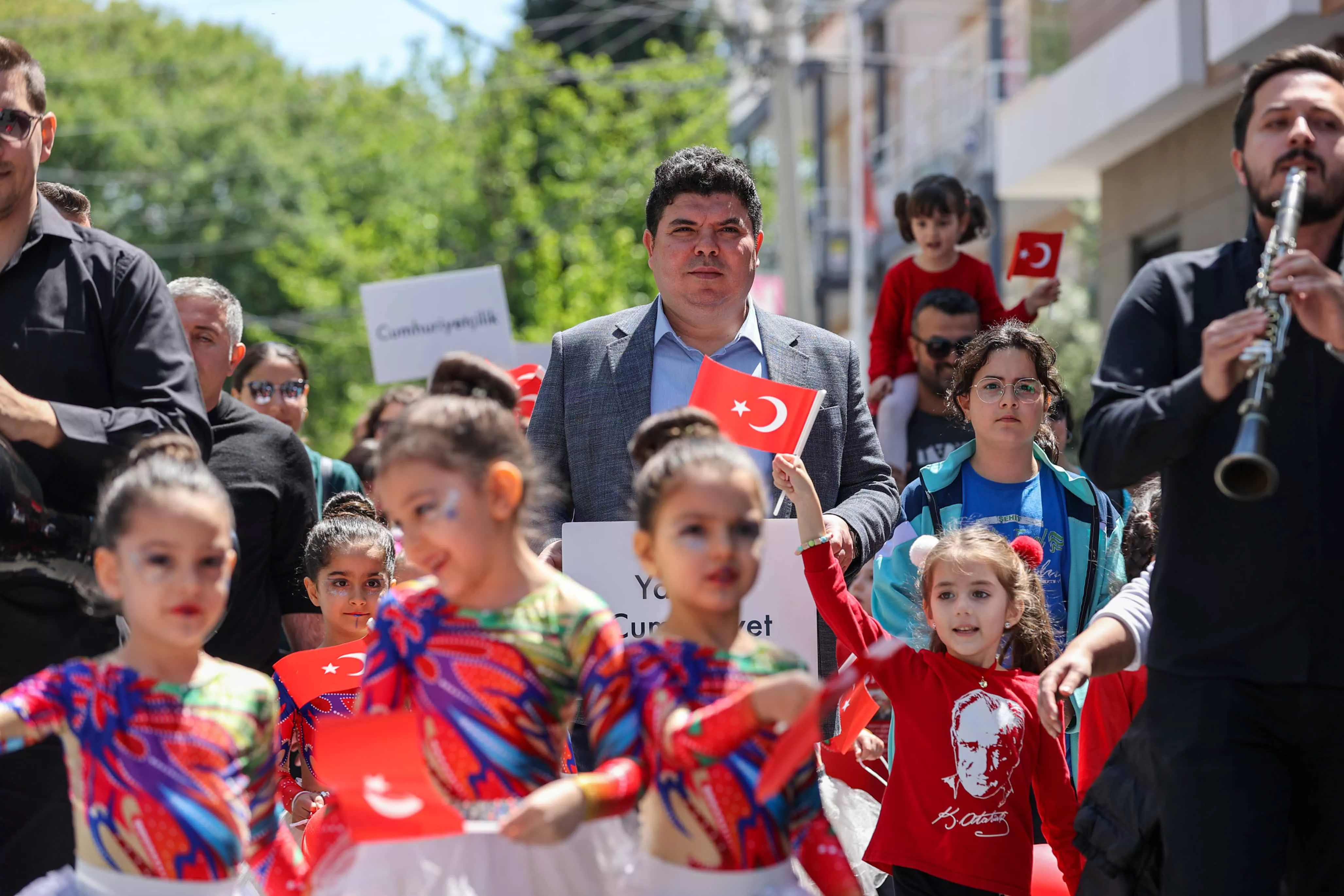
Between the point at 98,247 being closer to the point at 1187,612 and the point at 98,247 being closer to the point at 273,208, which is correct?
the point at 1187,612

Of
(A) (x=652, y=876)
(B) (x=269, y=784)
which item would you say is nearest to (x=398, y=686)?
(B) (x=269, y=784)

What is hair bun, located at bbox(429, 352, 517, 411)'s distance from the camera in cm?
380

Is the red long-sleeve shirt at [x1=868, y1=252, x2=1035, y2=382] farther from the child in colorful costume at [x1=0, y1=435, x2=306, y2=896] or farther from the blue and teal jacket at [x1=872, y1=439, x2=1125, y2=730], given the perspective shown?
the child in colorful costume at [x1=0, y1=435, x2=306, y2=896]

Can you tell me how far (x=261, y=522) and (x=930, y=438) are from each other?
10.7ft

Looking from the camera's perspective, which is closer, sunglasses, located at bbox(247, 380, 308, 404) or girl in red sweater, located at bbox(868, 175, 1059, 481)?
sunglasses, located at bbox(247, 380, 308, 404)

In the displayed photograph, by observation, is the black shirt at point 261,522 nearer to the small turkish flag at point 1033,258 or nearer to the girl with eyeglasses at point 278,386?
the girl with eyeglasses at point 278,386

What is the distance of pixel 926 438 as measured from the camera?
803 centimetres

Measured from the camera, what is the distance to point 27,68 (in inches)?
173

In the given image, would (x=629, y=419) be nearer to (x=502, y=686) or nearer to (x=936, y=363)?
(x=502, y=686)

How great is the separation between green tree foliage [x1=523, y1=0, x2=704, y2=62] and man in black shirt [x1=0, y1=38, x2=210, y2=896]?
1227 inches

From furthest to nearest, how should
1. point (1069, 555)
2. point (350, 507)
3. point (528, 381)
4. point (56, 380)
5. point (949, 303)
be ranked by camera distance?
point (528, 381) → point (949, 303) → point (350, 507) → point (1069, 555) → point (56, 380)

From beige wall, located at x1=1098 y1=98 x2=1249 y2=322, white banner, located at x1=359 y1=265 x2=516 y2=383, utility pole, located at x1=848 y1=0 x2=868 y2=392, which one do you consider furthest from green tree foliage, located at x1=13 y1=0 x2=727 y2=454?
white banner, located at x1=359 y1=265 x2=516 y2=383

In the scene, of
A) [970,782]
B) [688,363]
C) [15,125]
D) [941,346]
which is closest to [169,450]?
[15,125]

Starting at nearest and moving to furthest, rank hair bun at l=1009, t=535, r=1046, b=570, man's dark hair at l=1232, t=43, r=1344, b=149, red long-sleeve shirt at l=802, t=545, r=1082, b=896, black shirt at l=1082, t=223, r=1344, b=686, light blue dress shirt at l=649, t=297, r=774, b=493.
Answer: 1. black shirt at l=1082, t=223, r=1344, b=686
2. man's dark hair at l=1232, t=43, r=1344, b=149
3. red long-sleeve shirt at l=802, t=545, r=1082, b=896
4. light blue dress shirt at l=649, t=297, r=774, b=493
5. hair bun at l=1009, t=535, r=1046, b=570
